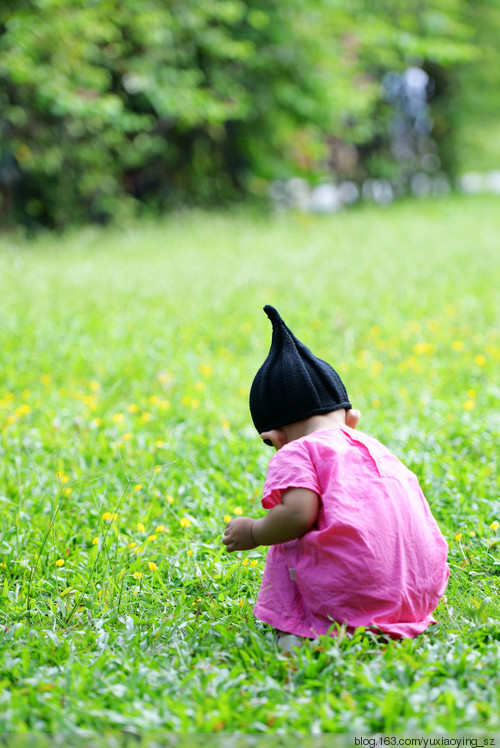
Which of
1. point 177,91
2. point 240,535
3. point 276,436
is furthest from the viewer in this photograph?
point 177,91

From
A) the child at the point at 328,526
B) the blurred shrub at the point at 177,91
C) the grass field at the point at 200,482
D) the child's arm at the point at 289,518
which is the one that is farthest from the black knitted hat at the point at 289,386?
the blurred shrub at the point at 177,91

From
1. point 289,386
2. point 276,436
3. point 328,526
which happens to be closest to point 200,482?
point 276,436

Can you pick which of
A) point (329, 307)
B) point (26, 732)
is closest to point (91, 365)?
point (329, 307)

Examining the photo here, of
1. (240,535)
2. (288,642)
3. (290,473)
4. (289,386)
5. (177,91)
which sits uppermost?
(177,91)

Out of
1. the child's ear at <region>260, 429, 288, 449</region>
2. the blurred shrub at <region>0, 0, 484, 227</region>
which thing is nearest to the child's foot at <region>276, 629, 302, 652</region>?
the child's ear at <region>260, 429, 288, 449</region>

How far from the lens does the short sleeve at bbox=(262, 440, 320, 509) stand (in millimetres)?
2141

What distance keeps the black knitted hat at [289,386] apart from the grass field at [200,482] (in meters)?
0.61

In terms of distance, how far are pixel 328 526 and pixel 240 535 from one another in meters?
0.27

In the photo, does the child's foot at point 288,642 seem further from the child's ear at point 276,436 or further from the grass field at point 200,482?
the child's ear at point 276,436

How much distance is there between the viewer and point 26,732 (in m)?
1.82

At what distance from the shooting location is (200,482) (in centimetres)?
353

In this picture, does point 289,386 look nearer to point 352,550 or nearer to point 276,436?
point 276,436

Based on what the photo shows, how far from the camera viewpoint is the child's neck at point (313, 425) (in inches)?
91.4

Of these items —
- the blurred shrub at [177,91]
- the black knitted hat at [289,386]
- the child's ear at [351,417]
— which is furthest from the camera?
the blurred shrub at [177,91]
